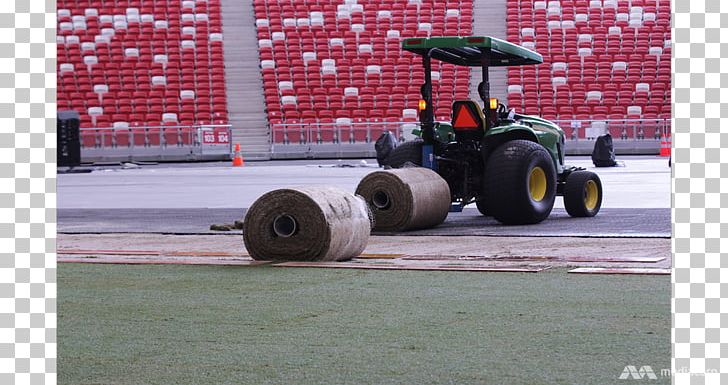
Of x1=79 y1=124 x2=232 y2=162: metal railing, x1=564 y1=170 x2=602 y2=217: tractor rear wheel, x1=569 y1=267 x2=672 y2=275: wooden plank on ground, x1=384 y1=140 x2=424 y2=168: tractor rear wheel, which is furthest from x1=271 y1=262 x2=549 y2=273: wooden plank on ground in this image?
x1=79 y1=124 x2=232 y2=162: metal railing

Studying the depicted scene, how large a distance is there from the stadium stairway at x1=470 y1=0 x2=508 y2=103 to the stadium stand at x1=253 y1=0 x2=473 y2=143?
32 cm

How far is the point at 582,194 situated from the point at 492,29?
78.6 feet

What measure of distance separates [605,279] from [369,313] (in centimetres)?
190

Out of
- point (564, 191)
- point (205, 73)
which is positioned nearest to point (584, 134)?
point (205, 73)

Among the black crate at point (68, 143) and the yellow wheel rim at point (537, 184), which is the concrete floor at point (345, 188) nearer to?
the yellow wheel rim at point (537, 184)

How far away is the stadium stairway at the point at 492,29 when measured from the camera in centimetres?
3512

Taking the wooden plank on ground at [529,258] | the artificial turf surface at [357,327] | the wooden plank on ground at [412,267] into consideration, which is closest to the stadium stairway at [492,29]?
the wooden plank on ground at [529,258]

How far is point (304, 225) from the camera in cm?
870

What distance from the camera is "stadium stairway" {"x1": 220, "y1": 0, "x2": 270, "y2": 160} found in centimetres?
3388

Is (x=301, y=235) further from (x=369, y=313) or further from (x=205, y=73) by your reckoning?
(x=205, y=73)

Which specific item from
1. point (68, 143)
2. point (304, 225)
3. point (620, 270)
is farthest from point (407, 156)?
point (68, 143)

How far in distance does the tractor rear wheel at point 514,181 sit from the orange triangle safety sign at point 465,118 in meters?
0.47

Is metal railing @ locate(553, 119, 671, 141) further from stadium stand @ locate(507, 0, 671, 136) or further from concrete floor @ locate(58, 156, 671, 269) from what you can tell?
concrete floor @ locate(58, 156, 671, 269)

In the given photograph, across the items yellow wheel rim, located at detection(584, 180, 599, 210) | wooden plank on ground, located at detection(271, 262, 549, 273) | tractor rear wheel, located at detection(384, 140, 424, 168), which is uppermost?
tractor rear wheel, located at detection(384, 140, 424, 168)
